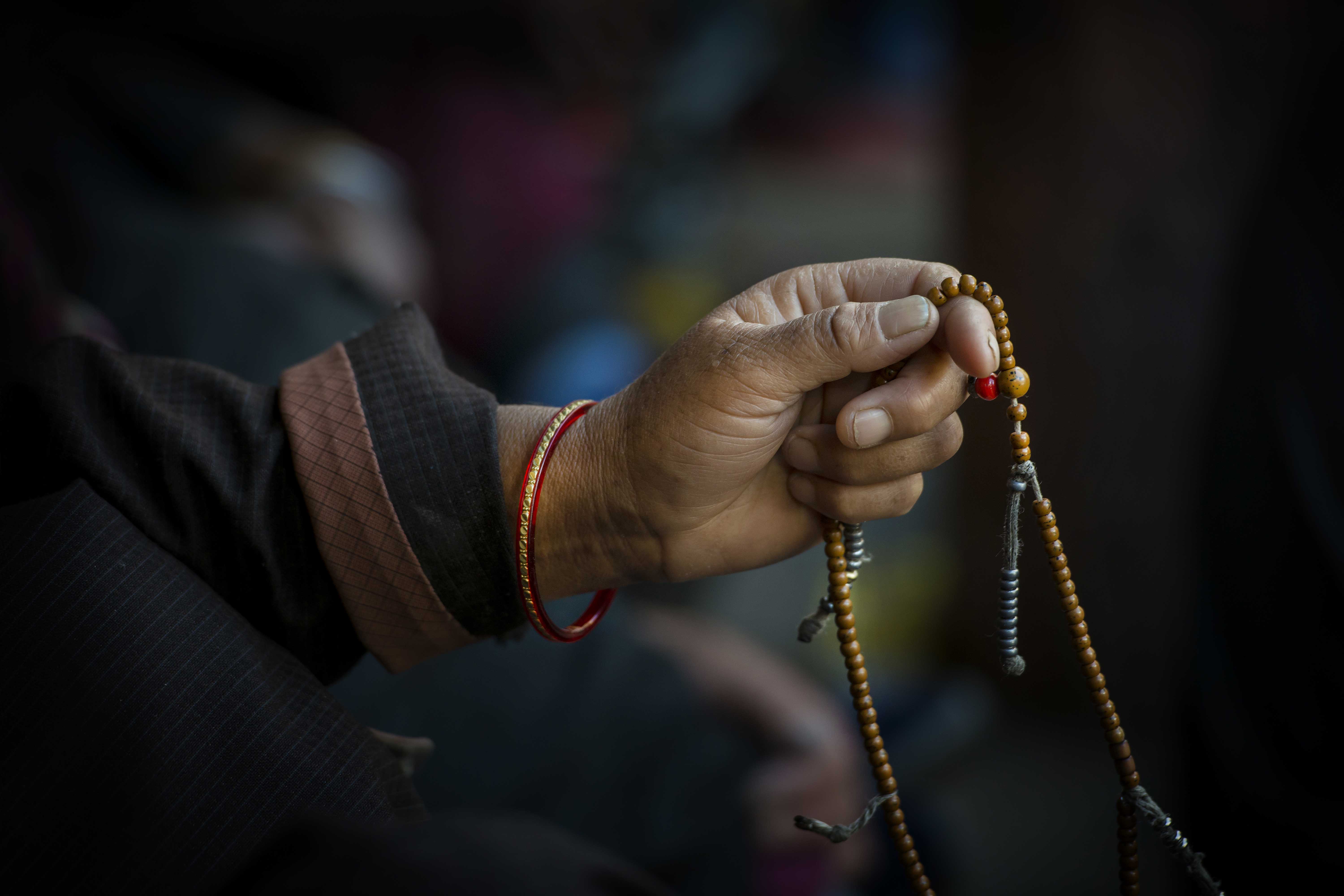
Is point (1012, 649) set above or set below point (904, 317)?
below

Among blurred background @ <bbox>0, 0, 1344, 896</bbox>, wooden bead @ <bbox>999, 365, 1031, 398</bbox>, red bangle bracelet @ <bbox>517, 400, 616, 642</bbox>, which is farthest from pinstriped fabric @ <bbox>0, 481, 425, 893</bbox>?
wooden bead @ <bbox>999, 365, 1031, 398</bbox>

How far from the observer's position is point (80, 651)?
46cm

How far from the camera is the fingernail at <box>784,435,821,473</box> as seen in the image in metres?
0.58

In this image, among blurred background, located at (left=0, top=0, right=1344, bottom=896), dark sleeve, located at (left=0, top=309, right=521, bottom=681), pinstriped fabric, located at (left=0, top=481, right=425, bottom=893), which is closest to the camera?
pinstriped fabric, located at (left=0, top=481, right=425, bottom=893)

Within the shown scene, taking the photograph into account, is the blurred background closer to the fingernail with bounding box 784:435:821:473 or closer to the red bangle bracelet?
the red bangle bracelet

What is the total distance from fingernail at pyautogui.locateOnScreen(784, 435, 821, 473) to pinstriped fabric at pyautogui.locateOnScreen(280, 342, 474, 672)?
0.87 ft

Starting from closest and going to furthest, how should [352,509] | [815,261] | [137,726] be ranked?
1. [137,726]
2. [352,509]
3. [815,261]

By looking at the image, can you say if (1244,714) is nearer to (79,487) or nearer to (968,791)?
(968,791)

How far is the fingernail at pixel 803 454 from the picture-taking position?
584 millimetres

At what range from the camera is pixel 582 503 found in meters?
0.59

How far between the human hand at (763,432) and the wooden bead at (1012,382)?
0.7 inches

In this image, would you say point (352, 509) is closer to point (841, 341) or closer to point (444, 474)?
point (444, 474)

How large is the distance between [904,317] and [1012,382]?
77 mm

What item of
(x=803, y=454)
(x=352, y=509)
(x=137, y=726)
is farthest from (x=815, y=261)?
(x=137, y=726)
